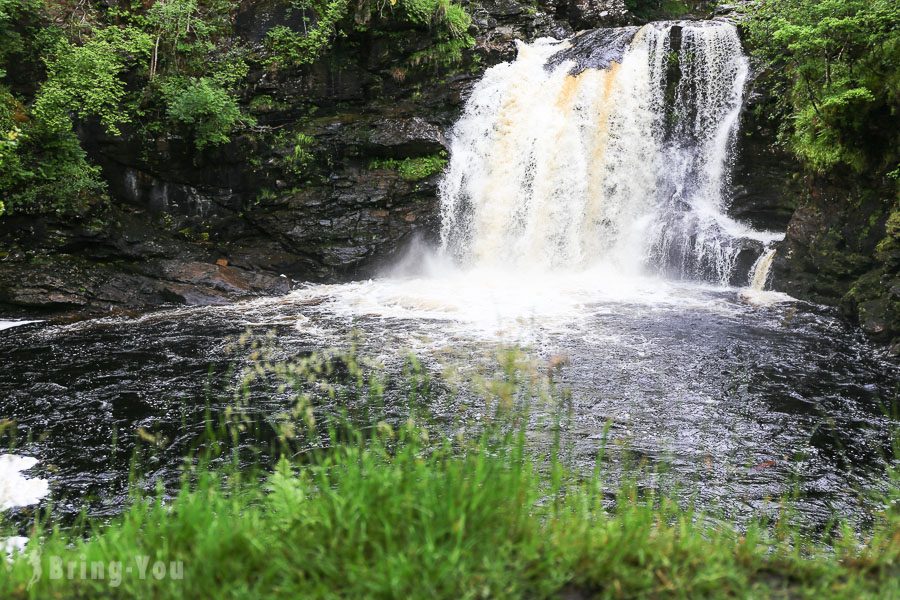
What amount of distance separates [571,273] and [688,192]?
332 cm

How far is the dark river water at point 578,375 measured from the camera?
6.10m

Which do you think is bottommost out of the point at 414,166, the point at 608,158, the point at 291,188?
the point at 291,188

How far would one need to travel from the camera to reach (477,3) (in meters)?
18.4

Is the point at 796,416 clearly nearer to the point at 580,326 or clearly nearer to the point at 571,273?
the point at 580,326

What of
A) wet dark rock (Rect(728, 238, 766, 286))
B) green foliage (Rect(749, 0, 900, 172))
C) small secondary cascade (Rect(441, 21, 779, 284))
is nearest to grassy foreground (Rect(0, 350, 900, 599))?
green foliage (Rect(749, 0, 900, 172))

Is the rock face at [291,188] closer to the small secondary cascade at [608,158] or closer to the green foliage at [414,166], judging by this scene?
the green foliage at [414,166]

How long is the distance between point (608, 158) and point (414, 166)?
4.89 metres

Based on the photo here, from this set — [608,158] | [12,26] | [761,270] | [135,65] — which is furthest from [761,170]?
[12,26]

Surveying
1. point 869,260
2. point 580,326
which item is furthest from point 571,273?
point 869,260

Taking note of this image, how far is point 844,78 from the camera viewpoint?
10.2 meters

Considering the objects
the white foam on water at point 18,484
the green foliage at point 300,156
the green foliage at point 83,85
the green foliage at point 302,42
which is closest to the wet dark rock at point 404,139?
the green foliage at point 300,156

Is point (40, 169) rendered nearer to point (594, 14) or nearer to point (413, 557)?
point (413, 557)

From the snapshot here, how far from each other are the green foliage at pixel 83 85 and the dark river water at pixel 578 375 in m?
4.51

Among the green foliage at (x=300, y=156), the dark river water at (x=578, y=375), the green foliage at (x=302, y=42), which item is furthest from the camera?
the green foliage at (x=302, y=42)
